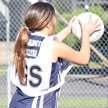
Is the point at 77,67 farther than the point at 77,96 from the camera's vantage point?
No

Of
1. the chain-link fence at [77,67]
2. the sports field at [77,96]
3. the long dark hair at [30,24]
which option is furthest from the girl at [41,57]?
the sports field at [77,96]

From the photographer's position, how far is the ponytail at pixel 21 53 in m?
3.26

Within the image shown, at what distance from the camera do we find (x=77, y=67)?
27.0 feet

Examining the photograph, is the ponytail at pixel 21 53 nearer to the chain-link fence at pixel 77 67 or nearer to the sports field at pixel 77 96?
the chain-link fence at pixel 77 67

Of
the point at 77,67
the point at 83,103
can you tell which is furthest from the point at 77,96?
the point at 77,67

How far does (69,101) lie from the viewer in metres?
8.13

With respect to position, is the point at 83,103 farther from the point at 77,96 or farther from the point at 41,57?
the point at 41,57

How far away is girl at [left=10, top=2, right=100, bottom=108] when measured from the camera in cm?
317

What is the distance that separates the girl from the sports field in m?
4.61

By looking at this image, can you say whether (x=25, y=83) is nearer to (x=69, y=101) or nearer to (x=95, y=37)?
(x=95, y=37)

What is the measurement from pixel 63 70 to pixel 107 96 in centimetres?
503

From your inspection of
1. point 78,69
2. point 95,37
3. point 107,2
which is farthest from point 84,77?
point 95,37

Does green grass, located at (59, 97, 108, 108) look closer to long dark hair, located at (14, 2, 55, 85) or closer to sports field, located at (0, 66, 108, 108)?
sports field, located at (0, 66, 108, 108)

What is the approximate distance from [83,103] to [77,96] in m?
0.38
